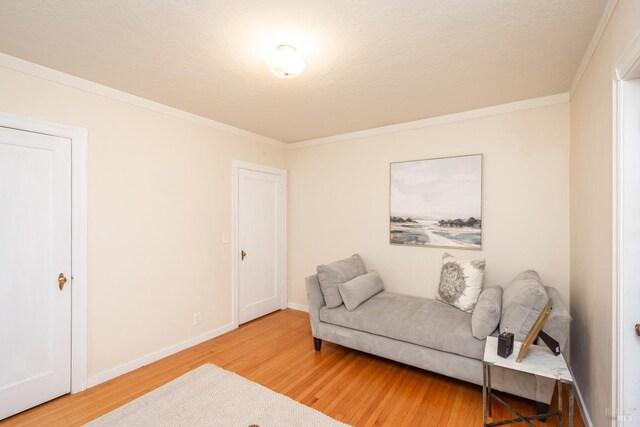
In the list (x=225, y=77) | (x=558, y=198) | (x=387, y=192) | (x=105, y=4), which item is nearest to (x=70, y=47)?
(x=105, y=4)

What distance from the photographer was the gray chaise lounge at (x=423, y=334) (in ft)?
6.84

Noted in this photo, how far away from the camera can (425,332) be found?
252cm

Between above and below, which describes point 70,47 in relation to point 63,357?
above

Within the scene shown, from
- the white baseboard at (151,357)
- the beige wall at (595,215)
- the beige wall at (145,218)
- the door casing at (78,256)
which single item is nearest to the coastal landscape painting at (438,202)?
the beige wall at (595,215)

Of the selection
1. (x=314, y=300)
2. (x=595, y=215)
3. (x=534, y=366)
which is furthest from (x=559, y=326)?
Result: (x=314, y=300)

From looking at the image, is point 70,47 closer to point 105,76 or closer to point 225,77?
point 105,76

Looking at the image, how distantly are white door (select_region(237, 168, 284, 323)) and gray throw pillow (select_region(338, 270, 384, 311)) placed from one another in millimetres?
1504

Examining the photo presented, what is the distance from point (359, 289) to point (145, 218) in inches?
88.4

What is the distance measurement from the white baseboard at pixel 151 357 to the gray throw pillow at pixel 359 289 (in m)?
1.66

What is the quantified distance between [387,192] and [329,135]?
1163 millimetres

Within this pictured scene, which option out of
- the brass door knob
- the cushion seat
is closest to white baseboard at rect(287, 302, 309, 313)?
the cushion seat

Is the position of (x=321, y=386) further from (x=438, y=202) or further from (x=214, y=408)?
(x=438, y=202)

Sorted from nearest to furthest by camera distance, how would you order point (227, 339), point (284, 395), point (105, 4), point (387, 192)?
point (105, 4), point (284, 395), point (227, 339), point (387, 192)

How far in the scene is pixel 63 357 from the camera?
237 cm
